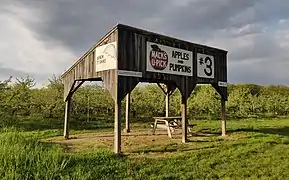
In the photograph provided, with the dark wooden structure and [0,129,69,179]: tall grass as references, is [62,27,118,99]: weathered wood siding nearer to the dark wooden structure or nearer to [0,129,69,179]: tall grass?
the dark wooden structure

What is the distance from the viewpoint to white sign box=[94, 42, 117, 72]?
32.4ft

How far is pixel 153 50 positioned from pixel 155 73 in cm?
81

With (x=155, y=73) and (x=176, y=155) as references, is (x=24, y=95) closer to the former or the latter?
(x=155, y=73)

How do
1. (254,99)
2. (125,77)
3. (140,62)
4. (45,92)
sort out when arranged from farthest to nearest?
(254,99) < (45,92) < (140,62) < (125,77)

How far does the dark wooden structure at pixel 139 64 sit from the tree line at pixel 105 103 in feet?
22.5

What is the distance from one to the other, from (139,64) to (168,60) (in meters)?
1.54

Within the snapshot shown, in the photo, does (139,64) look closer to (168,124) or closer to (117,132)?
(117,132)

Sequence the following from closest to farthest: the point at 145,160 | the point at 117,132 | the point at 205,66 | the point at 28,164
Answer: the point at 28,164 → the point at 145,160 → the point at 117,132 → the point at 205,66

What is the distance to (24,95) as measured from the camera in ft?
68.3

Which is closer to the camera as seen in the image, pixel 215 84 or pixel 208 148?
pixel 208 148

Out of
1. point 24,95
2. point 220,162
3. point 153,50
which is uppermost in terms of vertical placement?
point 153,50

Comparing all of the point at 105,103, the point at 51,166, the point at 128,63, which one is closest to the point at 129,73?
the point at 128,63

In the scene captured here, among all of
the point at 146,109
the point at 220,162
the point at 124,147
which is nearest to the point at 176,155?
the point at 220,162

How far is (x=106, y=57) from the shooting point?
33.8ft
